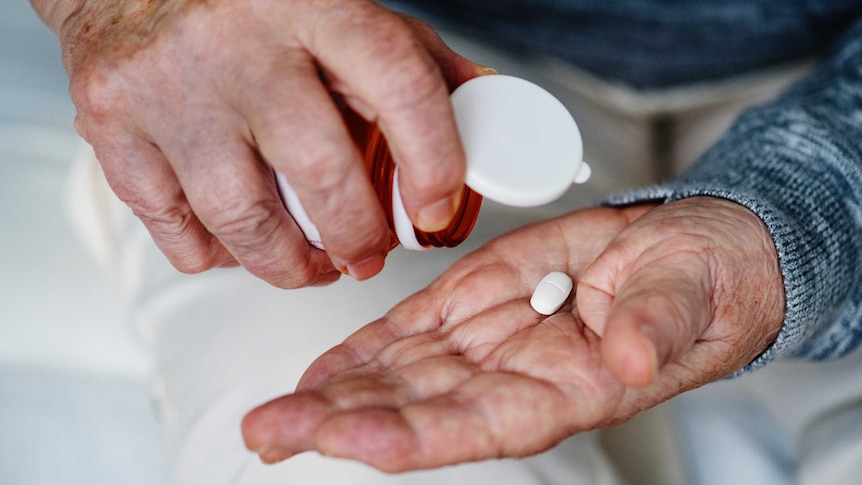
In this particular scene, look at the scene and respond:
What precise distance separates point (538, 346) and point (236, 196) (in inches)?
10.2

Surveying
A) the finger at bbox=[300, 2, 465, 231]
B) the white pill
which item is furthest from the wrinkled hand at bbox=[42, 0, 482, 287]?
the white pill

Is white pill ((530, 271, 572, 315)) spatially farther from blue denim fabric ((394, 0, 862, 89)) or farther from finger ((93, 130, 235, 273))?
blue denim fabric ((394, 0, 862, 89))

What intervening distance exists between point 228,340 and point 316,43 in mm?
348

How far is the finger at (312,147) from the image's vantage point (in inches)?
21.3

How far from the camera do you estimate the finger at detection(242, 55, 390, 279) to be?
540mm

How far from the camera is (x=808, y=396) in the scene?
844 millimetres

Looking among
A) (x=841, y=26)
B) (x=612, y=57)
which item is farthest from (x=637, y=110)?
(x=841, y=26)

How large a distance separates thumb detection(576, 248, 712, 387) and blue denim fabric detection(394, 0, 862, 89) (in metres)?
0.58

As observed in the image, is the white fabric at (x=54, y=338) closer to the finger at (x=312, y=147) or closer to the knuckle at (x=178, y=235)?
the knuckle at (x=178, y=235)

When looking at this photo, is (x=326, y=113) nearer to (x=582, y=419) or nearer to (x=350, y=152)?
(x=350, y=152)

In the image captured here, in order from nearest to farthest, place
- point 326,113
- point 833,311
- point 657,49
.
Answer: point 326,113, point 833,311, point 657,49

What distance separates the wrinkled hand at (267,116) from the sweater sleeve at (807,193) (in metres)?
0.30

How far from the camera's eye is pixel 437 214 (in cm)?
58

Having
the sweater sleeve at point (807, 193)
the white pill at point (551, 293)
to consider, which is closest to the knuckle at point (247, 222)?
the white pill at point (551, 293)
